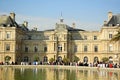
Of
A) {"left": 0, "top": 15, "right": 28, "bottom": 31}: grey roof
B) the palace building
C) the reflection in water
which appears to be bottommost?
the reflection in water

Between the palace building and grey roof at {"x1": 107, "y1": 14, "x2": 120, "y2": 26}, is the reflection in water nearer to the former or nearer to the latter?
the palace building

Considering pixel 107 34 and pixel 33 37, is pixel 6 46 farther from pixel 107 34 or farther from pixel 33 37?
pixel 107 34

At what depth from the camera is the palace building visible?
79.8m

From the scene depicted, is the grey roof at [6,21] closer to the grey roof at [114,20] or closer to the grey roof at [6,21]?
the grey roof at [6,21]

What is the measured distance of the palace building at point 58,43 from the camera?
79812 millimetres

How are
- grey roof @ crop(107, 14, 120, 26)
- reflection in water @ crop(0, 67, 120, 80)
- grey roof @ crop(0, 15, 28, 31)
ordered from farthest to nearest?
grey roof @ crop(0, 15, 28, 31)
grey roof @ crop(107, 14, 120, 26)
reflection in water @ crop(0, 67, 120, 80)

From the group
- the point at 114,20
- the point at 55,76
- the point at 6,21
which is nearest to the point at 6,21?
the point at 6,21

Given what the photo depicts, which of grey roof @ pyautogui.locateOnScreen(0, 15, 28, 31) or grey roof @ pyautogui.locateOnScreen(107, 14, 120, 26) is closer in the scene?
grey roof @ pyautogui.locateOnScreen(107, 14, 120, 26)

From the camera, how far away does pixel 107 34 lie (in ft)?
262

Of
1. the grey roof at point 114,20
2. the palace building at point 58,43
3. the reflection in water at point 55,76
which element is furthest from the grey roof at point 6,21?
A: the reflection in water at point 55,76

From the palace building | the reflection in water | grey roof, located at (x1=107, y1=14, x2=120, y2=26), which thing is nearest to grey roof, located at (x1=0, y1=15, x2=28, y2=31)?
the palace building

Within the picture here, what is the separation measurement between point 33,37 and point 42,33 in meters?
2.45

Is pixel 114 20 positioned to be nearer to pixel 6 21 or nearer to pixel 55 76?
pixel 6 21

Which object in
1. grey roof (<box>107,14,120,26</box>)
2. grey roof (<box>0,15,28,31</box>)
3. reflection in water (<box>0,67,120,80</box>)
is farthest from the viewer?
grey roof (<box>0,15,28,31</box>)
